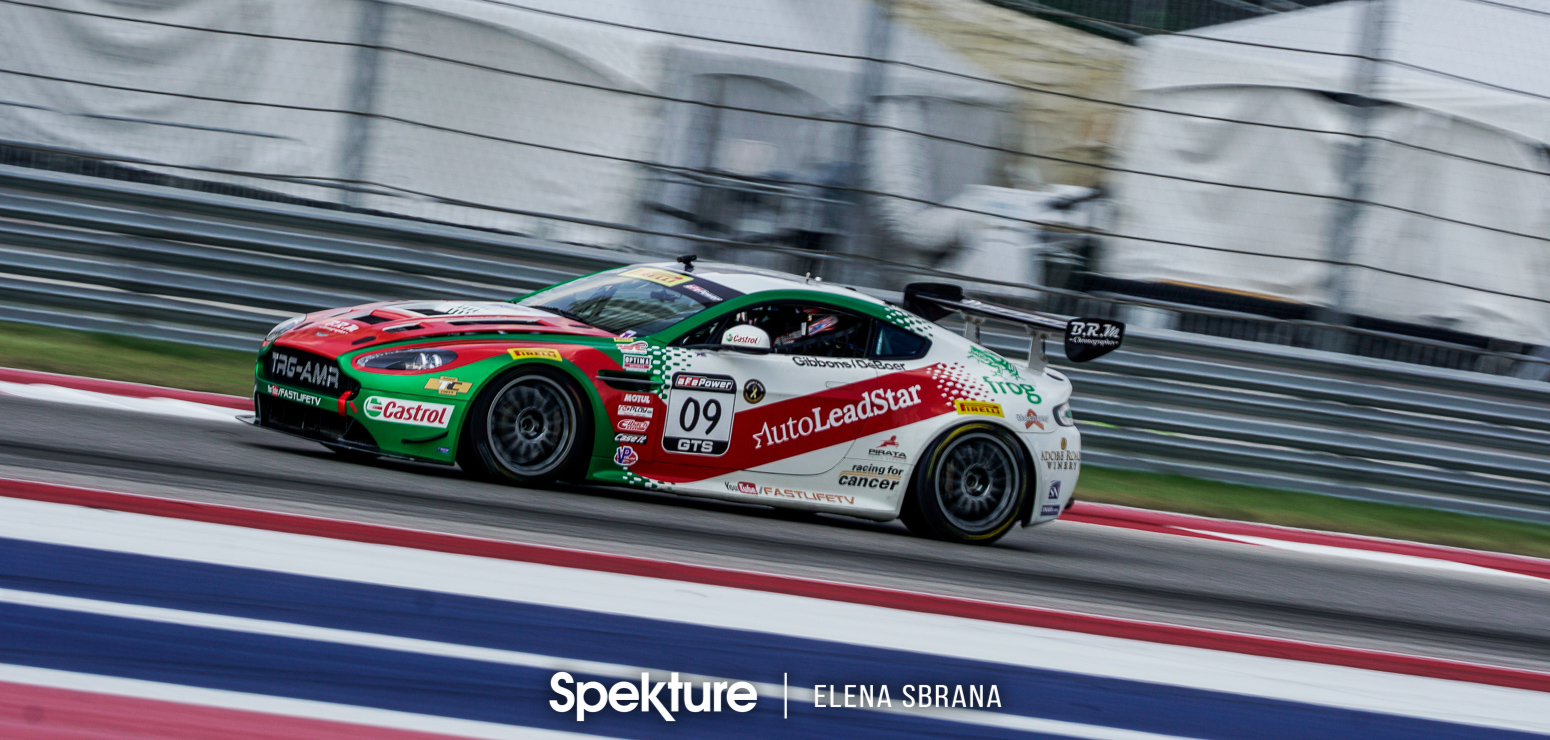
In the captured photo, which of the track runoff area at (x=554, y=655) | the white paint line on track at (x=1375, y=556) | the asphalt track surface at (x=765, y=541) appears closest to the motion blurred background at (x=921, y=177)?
the white paint line on track at (x=1375, y=556)

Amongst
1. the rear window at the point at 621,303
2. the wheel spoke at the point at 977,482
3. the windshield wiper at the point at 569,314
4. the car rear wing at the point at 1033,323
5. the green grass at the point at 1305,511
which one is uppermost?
the car rear wing at the point at 1033,323

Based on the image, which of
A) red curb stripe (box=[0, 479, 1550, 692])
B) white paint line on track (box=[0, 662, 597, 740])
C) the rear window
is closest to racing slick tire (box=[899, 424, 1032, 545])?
the rear window

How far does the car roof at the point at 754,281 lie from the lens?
7363 mm

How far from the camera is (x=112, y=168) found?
32.7ft

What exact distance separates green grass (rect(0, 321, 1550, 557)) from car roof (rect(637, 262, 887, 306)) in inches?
126

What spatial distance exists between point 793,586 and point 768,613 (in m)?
0.46

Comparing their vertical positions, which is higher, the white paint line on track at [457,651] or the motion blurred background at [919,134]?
the motion blurred background at [919,134]

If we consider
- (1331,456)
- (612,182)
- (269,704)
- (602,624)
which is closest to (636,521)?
(602,624)

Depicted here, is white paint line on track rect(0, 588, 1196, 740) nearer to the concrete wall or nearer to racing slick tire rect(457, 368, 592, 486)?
racing slick tire rect(457, 368, 592, 486)

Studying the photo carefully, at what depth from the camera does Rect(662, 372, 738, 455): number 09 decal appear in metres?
6.76

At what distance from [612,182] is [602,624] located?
6.19 metres

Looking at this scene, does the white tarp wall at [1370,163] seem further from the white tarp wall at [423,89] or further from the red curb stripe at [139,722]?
the red curb stripe at [139,722]

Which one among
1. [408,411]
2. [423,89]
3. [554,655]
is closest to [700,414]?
[408,411]

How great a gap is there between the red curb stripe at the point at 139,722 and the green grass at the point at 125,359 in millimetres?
5868
